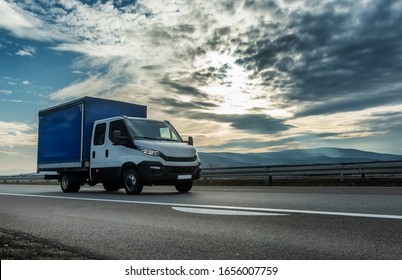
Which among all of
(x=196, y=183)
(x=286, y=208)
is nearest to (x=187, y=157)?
(x=286, y=208)

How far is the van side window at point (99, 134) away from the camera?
43.7 feet

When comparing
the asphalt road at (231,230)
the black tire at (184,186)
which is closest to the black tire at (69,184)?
the black tire at (184,186)

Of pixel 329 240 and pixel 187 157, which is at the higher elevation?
pixel 187 157

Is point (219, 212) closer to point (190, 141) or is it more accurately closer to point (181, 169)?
point (181, 169)

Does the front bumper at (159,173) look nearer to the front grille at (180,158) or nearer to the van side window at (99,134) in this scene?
the front grille at (180,158)

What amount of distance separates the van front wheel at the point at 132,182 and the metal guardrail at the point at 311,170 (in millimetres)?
8366

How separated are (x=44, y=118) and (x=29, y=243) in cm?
1331

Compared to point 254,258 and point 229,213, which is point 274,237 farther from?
point 229,213

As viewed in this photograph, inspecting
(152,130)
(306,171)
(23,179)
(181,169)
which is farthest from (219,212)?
(23,179)

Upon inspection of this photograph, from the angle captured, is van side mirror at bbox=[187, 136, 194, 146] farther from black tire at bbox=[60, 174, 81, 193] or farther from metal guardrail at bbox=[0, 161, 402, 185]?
metal guardrail at bbox=[0, 161, 402, 185]

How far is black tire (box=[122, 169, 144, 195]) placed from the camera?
11.9 m

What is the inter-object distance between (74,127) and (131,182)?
3862 millimetres
